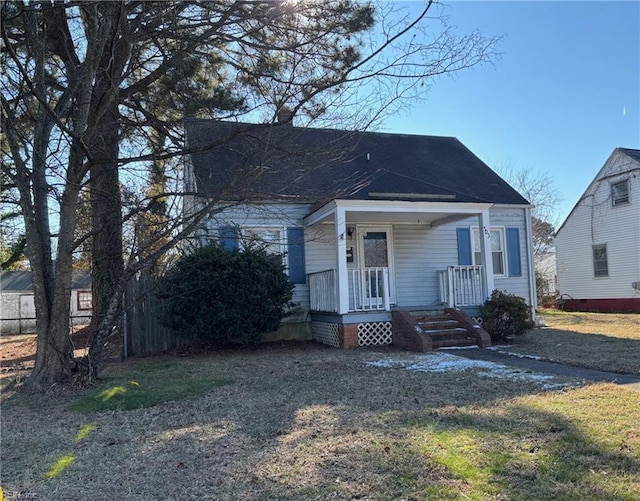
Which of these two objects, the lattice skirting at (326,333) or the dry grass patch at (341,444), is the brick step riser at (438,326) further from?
the dry grass patch at (341,444)

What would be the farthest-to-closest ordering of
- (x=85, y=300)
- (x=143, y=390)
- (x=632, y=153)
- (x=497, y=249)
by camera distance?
(x=85, y=300), (x=632, y=153), (x=497, y=249), (x=143, y=390)

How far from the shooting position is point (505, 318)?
35.6ft

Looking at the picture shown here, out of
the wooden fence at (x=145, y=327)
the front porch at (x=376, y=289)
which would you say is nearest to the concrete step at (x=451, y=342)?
the front porch at (x=376, y=289)

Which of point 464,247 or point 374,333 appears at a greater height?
point 464,247

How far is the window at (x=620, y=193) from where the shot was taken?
21.4 meters

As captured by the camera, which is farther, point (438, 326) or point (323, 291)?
Result: point (323, 291)

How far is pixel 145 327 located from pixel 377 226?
20.9 ft

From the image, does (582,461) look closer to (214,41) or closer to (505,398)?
(505,398)

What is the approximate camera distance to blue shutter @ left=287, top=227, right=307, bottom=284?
1282cm

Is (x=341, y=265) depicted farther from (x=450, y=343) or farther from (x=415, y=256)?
(x=415, y=256)

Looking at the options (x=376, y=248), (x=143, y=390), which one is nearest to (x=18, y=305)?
(x=376, y=248)

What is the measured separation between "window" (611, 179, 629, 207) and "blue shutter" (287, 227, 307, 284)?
16.0 metres

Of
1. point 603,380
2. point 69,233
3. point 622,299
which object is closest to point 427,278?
point 603,380

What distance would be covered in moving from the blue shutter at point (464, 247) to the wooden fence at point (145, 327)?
310 inches
